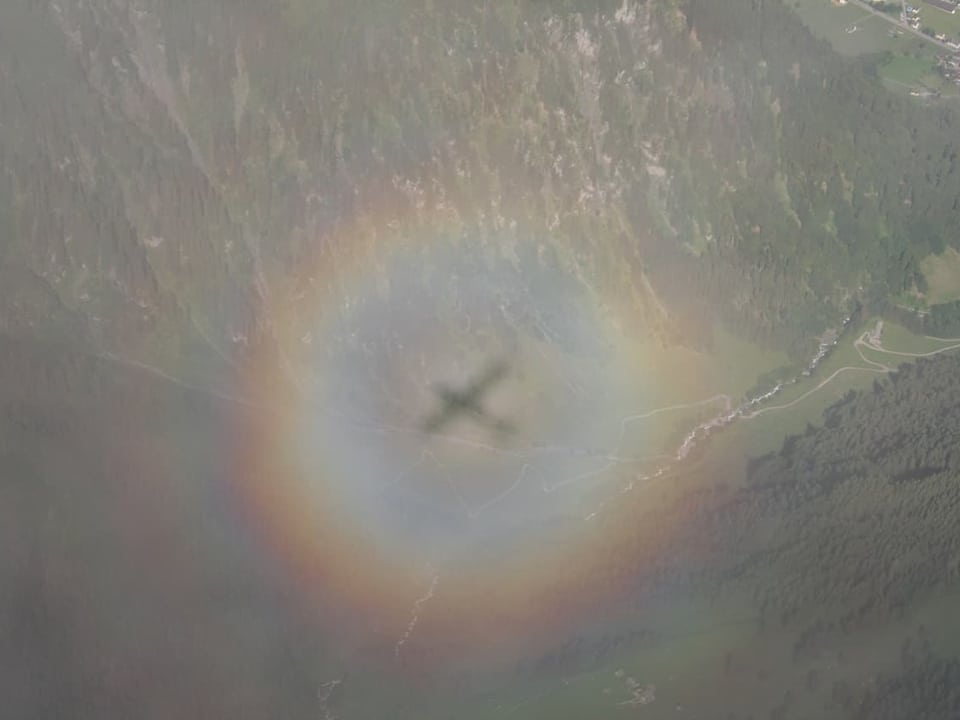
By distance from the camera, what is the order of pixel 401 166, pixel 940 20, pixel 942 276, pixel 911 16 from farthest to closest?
pixel 940 20, pixel 911 16, pixel 942 276, pixel 401 166

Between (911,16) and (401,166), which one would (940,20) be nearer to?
(911,16)

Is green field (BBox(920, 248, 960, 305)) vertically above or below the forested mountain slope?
below

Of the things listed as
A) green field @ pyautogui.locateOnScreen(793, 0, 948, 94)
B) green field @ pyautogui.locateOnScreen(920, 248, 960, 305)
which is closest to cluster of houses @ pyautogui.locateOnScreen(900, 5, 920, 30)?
green field @ pyautogui.locateOnScreen(793, 0, 948, 94)

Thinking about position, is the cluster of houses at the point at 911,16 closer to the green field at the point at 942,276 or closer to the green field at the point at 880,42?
the green field at the point at 880,42

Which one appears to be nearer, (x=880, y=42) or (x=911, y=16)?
(x=880, y=42)

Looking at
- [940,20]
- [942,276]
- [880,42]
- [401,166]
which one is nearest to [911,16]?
[940,20]

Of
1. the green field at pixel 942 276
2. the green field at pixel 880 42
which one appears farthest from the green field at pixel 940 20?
the green field at pixel 942 276

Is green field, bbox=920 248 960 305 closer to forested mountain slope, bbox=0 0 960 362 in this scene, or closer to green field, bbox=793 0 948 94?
forested mountain slope, bbox=0 0 960 362

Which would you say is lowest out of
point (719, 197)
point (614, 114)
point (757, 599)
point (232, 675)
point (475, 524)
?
point (757, 599)

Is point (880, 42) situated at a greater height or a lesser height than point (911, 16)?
lesser

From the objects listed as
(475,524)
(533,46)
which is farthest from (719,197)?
(475,524)

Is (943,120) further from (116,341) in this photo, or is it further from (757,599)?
(116,341)
